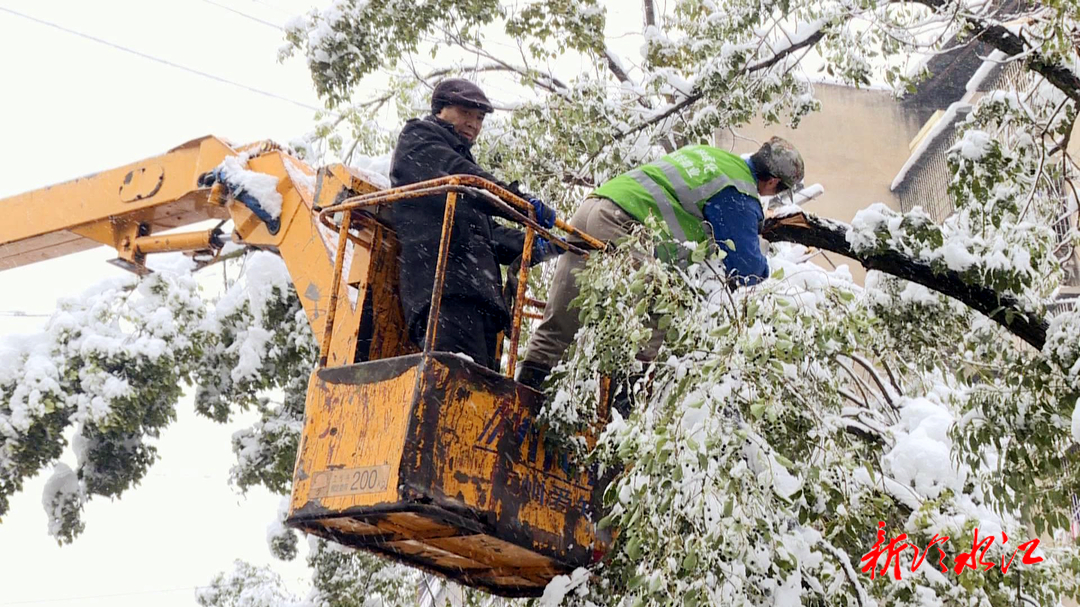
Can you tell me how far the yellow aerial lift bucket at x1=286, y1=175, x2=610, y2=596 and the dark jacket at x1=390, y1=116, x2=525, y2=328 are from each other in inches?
8.1

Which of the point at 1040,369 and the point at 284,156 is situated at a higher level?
the point at 284,156

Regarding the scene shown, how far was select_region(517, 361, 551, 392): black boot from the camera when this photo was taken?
5457 millimetres

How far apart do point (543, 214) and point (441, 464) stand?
49.1 inches

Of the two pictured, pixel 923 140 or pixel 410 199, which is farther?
pixel 923 140

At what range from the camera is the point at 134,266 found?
282 inches

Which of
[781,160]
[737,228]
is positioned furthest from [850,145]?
[737,228]

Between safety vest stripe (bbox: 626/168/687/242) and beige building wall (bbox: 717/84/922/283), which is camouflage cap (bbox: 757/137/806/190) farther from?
beige building wall (bbox: 717/84/922/283)

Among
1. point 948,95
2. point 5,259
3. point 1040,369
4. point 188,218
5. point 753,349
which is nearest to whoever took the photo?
point 753,349

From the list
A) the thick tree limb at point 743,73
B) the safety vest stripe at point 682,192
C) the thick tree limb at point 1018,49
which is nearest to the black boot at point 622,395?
the safety vest stripe at point 682,192

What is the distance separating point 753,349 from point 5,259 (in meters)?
5.49

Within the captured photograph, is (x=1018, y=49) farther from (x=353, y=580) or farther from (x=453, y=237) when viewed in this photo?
(x=353, y=580)

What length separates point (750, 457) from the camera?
4180 millimetres

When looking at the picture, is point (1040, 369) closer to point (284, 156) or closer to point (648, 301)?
point (648, 301)

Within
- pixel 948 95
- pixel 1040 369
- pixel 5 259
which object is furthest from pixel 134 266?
pixel 948 95
